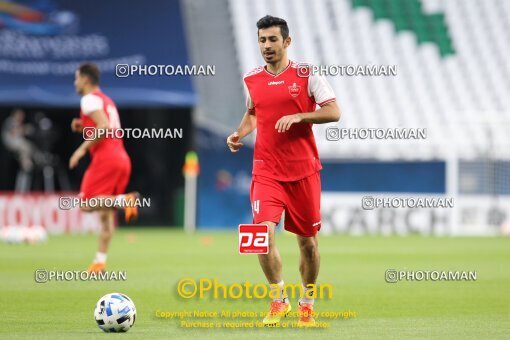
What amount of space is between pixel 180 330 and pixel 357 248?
1243cm

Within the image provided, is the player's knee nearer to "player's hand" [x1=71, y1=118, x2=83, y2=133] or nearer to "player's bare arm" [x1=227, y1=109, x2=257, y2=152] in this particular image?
"player's bare arm" [x1=227, y1=109, x2=257, y2=152]

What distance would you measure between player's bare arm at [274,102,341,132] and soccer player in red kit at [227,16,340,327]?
3 centimetres

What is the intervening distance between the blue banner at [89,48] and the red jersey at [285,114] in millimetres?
18044

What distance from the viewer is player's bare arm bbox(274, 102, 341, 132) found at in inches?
356

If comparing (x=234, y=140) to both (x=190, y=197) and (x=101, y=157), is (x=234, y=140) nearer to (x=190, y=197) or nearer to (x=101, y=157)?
(x=101, y=157)

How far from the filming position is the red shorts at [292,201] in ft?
31.1

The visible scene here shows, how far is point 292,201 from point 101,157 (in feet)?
19.1

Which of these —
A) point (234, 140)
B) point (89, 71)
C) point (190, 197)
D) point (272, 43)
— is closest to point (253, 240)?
point (234, 140)

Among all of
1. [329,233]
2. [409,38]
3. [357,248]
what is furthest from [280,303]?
[409,38]

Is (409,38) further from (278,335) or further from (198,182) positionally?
(278,335)

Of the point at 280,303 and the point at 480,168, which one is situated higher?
the point at 480,168

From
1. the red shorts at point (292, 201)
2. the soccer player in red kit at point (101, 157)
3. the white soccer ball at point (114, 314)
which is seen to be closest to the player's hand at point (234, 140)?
the red shorts at point (292, 201)

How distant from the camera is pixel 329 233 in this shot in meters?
27.4

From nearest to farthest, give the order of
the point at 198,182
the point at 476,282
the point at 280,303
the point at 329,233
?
1. the point at 280,303
2. the point at 476,282
3. the point at 329,233
4. the point at 198,182
